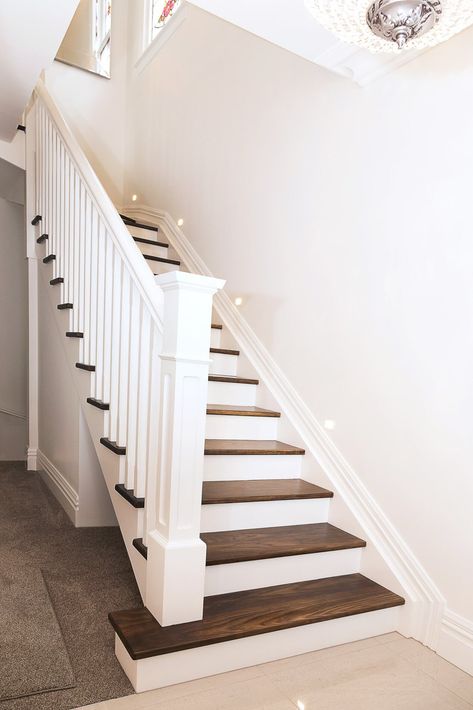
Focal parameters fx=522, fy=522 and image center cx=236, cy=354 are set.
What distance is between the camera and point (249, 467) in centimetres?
250

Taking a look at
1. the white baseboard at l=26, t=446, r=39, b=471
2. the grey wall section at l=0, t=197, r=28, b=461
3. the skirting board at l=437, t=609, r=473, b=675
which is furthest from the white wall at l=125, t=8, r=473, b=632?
the grey wall section at l=0, t=197, r=28, b=461

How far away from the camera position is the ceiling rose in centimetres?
163

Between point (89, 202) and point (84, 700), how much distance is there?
2059mm

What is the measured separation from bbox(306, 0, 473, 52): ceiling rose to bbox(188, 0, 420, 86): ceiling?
0.20m

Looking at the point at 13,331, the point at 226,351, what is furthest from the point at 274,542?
the point at 13,331

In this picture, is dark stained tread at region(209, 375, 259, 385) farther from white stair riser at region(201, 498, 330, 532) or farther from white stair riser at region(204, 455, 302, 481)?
white stair riser at region(201, 498, 330, 532)

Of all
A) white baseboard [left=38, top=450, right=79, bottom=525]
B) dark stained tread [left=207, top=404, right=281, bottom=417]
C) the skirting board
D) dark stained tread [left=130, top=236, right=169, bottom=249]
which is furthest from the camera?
dark stained tread [left=130, top=236, right=169, bottom=249]

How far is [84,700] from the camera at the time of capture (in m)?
1.53

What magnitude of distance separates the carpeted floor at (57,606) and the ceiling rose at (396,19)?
87.7 inches

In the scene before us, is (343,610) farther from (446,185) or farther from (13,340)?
(13,340)

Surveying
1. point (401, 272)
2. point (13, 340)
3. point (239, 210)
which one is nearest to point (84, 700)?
point (401, 272)

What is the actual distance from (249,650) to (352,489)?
0.87 meters

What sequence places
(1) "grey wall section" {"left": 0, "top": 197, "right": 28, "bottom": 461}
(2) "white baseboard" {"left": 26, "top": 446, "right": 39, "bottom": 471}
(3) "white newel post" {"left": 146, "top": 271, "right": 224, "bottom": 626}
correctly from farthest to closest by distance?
(1) "grey wall section" {"left": 0, "top": 197, "right": 28, "bottom": 461}, (2) "white baseboard" {"left": 26, "top": 446, "right": 39, "bottom": 471}, (3) "white newel post" {"left": 146, "top": 271, "right": 224, "bottom": 626}

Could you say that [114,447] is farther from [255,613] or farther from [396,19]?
[396,19]
